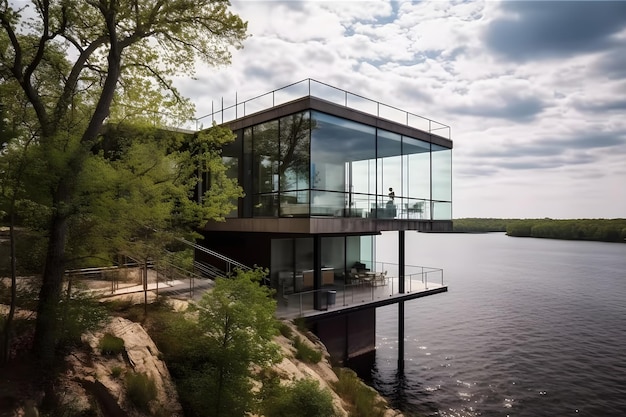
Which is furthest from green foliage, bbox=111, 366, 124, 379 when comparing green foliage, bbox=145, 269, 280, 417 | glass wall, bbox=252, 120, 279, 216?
glass wall, bbox=252, 120, 279, 216

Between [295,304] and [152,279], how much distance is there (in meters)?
5.52

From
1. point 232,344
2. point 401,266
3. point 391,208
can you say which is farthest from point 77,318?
point 401,266

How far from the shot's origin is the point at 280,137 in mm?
15422

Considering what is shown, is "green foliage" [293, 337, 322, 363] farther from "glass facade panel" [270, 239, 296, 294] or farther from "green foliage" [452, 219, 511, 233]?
"green foliage" [452, 219, 511, 233]

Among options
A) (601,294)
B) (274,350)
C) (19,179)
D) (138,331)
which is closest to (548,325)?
(601,294)

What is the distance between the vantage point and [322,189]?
1442 cm

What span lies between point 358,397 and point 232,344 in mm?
5140

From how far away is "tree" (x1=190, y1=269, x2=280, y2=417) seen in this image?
27.3 ft

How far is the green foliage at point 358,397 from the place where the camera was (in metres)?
11.3

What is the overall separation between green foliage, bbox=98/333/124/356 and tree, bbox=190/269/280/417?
1.99 metres

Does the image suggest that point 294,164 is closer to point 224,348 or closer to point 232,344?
point 232,344

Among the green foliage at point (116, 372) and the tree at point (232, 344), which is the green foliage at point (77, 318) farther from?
the tree at point (232, 344)

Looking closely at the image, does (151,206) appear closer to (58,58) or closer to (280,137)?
(58,58)

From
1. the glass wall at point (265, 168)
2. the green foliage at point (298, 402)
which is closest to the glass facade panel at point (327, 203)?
the glass wall at point (265, 168)
